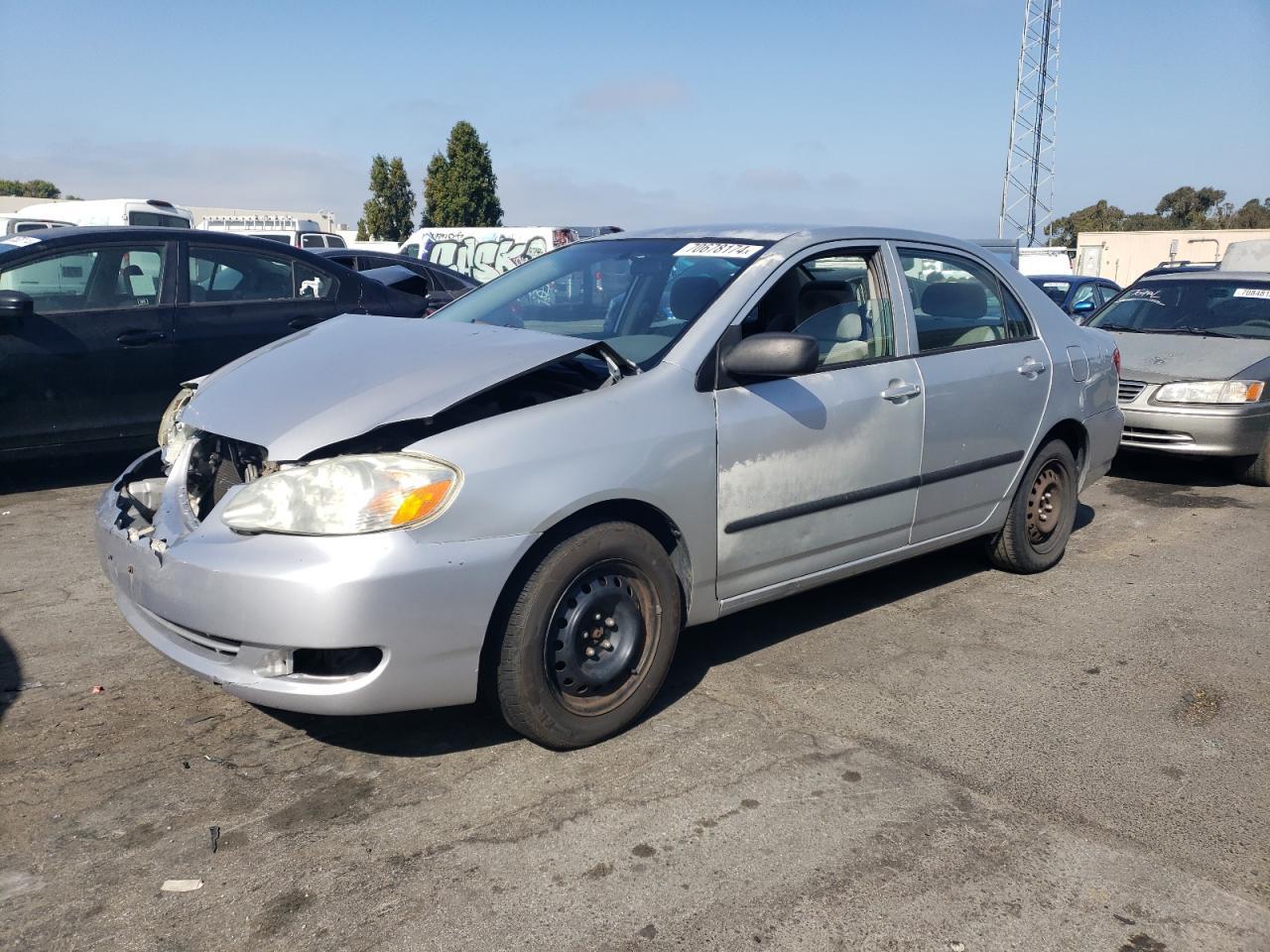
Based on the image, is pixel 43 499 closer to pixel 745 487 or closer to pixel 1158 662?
pixel 745 487

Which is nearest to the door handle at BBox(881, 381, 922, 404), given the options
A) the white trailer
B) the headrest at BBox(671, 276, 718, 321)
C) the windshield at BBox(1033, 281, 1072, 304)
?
the headrest at BBox(671, 276, 718, 321)

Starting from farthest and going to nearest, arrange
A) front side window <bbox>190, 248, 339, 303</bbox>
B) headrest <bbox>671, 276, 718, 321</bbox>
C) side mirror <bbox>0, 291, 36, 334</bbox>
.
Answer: front side window <bbox>190, 248, 339, 303</bbox> → side mirror <bbox>0, 291, 36, 334</bbox> → headrest <bbox>671, 276, 718, 321</bbox>

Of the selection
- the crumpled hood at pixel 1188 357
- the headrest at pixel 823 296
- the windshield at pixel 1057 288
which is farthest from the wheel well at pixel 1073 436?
the windshield at pixel 1057 288

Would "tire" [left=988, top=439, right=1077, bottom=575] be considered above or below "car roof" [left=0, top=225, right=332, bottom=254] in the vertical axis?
below

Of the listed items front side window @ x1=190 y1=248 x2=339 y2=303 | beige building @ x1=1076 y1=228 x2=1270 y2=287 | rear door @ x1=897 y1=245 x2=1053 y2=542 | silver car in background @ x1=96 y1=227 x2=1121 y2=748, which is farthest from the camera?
beige building @ x1=1076 y1=228 x2=1270 y2=287

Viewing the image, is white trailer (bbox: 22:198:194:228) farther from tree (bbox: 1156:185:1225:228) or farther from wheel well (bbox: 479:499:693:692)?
tree (bbox: 1156:185:1225:228)

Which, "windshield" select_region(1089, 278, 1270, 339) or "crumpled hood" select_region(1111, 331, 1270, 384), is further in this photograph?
"windshield" select_region(1089, 278, 1270, 339)

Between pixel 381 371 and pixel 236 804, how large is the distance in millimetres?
1337

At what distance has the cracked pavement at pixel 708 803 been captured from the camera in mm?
2551

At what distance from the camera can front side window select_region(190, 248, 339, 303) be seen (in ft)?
22.6

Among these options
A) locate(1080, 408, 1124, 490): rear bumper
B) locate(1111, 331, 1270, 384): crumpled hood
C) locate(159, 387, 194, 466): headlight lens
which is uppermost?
locate(159, 387, 194, 466): headlight lens

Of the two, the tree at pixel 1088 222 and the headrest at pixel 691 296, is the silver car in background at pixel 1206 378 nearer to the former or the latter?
the headrest at pixel 691 296

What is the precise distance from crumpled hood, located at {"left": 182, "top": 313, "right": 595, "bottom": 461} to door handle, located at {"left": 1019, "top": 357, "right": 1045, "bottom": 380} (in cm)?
232

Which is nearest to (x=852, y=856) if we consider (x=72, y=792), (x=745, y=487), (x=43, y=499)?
(x=745, y=487)
